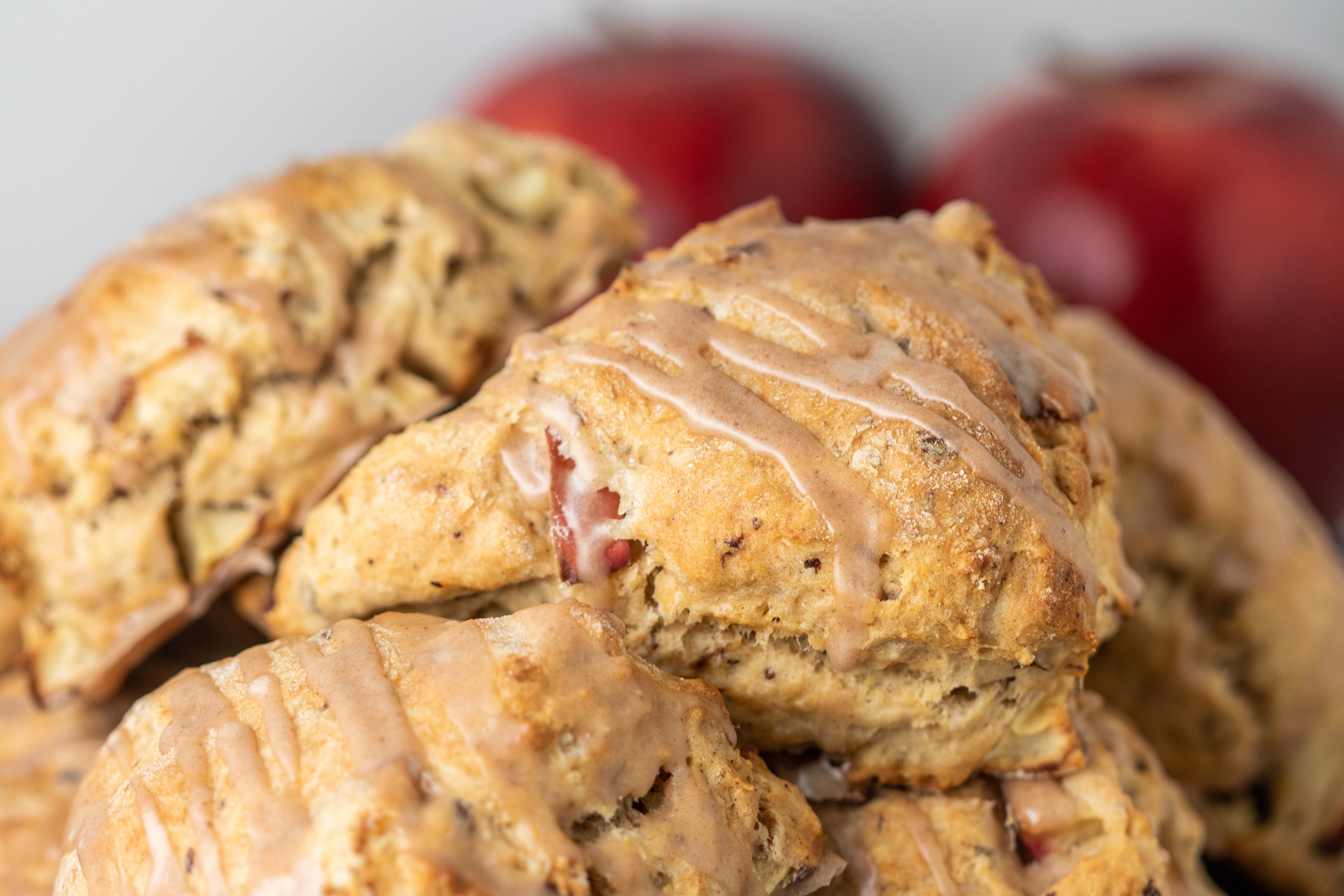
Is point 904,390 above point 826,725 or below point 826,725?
above

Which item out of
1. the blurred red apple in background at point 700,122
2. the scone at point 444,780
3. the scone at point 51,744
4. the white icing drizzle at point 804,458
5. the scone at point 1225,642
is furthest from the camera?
the blurred red apple in background at point 700,122

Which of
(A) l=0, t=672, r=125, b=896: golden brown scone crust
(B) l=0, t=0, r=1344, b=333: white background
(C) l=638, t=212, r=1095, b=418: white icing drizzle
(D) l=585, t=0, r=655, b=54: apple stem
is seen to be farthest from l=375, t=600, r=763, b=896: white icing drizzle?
(B) l=0, t=0, r=1344, b=333: white background

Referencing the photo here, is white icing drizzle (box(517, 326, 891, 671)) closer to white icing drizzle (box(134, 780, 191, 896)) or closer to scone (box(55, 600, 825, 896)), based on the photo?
scone (box(55, 600, 825, 896))

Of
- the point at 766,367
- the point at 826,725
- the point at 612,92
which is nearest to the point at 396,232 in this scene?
the point at 766,367

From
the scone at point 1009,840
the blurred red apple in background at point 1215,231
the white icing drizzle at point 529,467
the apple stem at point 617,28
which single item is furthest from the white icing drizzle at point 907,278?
the apple stem at point 617,28

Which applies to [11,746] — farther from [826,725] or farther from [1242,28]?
[1242,28]

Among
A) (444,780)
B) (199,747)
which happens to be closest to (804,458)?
(444,780)

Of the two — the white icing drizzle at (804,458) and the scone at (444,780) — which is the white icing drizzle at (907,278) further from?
the scone at (444,780)
